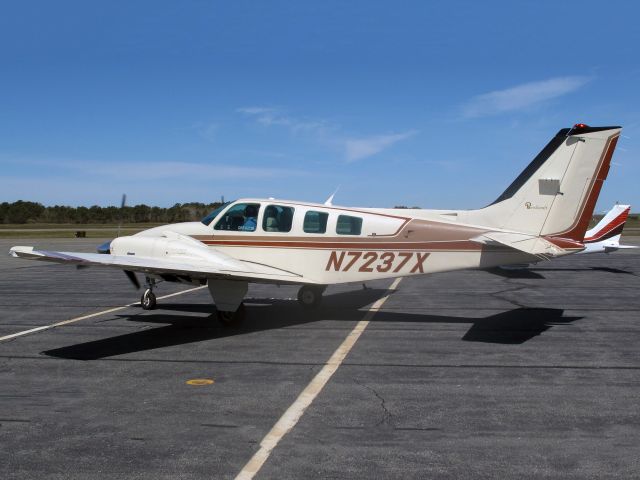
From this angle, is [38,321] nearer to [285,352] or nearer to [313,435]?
[285,352]

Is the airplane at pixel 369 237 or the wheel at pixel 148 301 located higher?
the airplane at pixel 369 237

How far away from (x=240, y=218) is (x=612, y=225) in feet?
65.5

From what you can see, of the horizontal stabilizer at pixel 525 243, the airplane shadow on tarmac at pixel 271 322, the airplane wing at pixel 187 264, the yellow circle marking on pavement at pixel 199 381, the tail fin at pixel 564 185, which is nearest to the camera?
the yellow circle marking on pavement at pixel 199 381

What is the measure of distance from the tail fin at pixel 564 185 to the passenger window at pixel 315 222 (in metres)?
4.03

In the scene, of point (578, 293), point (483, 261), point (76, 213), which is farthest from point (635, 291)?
point (76, 213)

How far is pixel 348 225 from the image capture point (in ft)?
41.8

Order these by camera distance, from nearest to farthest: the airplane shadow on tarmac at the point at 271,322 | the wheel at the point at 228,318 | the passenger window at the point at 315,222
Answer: the airplane shadow on tarmac at the point at 271,322 → the wheel at the point at 228,318 → the passenger window at the point at 315,222

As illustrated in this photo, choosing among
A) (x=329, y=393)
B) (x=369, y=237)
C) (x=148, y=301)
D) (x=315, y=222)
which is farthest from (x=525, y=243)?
(x=148, y=301)

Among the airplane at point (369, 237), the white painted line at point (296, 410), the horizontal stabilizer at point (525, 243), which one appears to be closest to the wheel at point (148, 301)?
the airplane at point (369, 237)

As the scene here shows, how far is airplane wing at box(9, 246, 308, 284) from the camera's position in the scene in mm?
9805

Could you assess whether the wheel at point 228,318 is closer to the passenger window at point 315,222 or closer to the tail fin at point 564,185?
the passenger window at point 315,222

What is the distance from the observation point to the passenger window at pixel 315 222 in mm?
12938

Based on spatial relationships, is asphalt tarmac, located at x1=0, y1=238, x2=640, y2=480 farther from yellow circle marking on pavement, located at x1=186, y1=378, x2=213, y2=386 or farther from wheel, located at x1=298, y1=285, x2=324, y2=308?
wheel, located at x1=298, y1=285, x2=324, y2=308

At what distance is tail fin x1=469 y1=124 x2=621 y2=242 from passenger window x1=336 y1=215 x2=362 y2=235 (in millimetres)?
3239
